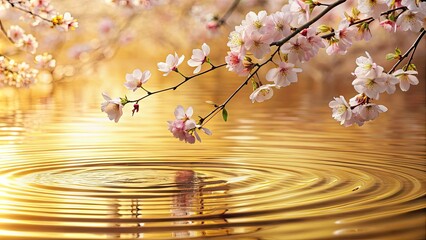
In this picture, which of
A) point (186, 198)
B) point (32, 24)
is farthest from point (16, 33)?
point (186, 198)

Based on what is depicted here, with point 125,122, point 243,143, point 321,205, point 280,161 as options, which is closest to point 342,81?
point 125,122

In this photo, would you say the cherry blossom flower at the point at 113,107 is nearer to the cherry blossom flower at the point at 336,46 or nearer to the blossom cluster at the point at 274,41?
the blossom cluster at the point at 274,41

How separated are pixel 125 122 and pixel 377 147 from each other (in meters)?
2.87

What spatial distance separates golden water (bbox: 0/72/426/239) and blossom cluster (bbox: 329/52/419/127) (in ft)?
1.31

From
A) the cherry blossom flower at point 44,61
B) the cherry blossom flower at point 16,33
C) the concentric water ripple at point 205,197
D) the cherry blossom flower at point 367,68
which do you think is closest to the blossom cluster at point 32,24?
the cherry blossom flower at point 16,33

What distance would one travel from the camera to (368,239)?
3.30 meters

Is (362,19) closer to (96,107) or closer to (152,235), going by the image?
(152,235)

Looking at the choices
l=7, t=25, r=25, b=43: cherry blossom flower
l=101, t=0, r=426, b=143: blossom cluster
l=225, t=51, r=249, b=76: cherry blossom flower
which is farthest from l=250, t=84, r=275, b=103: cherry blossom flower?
l=7, t=25, r=25, b=43: cherry blossom flower

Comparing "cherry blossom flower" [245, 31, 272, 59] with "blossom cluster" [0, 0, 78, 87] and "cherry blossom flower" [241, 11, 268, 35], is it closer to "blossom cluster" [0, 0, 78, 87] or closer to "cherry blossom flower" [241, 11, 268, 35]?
"cherry blossom flower" [241, 11, 268, 35]

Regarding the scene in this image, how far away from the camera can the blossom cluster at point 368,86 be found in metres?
3.46

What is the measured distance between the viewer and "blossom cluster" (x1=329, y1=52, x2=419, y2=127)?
11.3ft

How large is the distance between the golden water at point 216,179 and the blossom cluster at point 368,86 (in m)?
0.40

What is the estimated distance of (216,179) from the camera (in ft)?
16.2

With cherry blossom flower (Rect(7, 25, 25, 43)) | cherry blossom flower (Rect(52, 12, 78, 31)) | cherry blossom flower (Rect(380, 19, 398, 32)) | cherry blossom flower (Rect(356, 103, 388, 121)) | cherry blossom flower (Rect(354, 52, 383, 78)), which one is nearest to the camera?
cherry blossom flower (Rect(354, 52, 383, 78))
